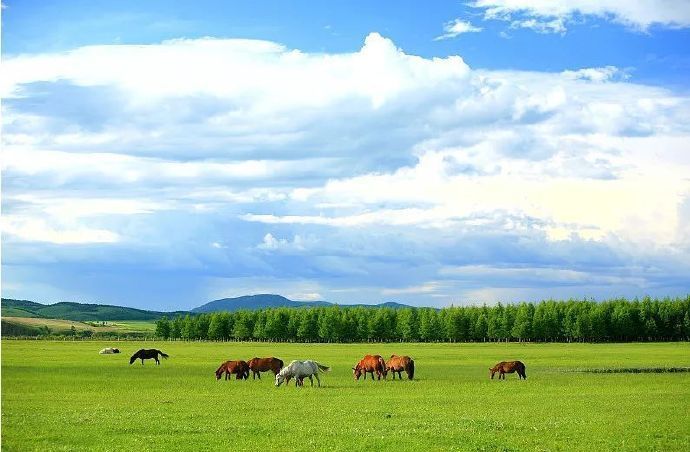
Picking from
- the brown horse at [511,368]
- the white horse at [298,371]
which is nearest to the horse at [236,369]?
the white horse at [298,371]

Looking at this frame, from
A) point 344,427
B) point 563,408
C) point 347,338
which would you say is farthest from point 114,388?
point 347,338

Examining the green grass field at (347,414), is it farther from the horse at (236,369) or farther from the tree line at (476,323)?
the tree line at (476,323)

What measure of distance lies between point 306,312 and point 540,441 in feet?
430

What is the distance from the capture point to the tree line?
132375mm

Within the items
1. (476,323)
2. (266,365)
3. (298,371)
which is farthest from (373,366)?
(476,323)

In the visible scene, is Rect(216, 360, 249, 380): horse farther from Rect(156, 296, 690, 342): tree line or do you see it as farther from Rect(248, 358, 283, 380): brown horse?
Rect(156, 296, 690, 342): tree line

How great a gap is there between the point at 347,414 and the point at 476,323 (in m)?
115

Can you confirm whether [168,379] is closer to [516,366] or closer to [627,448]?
[516,366]

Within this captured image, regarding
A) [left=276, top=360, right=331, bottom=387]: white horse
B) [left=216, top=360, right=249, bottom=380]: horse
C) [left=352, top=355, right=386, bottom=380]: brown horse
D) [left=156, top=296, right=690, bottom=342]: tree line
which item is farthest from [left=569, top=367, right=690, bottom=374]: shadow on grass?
[left=156, top=296, right=690, bottom=342]: tree line

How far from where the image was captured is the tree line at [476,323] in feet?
434

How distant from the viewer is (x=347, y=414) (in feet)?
86.0

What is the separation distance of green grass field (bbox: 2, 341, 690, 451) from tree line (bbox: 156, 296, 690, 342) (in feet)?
304

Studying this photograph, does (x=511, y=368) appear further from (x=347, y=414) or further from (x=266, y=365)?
(x=347, y=414)

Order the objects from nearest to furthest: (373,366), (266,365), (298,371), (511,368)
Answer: (298,371) → (373,366) → (266,365) → (511,368)
